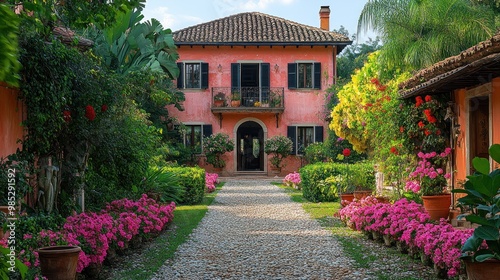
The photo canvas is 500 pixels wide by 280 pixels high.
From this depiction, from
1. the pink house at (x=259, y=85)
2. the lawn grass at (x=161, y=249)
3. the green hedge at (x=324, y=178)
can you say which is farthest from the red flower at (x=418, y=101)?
the pink house at (x=259, y=85)

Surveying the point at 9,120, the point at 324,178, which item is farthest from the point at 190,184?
the point at 9,120

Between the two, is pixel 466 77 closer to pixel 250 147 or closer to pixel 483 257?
pixel 483 257

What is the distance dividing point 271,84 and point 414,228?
21039 mm

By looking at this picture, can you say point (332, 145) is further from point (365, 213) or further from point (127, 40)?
point (365, 213)

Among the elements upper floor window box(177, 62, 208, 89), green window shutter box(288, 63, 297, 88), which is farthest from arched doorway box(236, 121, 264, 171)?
upper floor window box(177, 62, 208, 89)

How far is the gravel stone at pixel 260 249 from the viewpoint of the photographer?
289 inches

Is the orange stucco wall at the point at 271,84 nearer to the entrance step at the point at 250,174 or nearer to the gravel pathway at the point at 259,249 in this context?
the entrance step at the point at 250,174

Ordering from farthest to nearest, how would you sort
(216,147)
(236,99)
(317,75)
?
(317,75) < (236,99) < (216,147)

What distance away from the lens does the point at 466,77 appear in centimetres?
864

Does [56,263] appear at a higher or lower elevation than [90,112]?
lower

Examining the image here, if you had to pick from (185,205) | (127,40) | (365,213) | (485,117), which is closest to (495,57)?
(485,117)

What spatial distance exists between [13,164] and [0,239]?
2099 millimetres

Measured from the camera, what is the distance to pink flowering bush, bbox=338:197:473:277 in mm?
6449

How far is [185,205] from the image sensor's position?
53.1 ft
